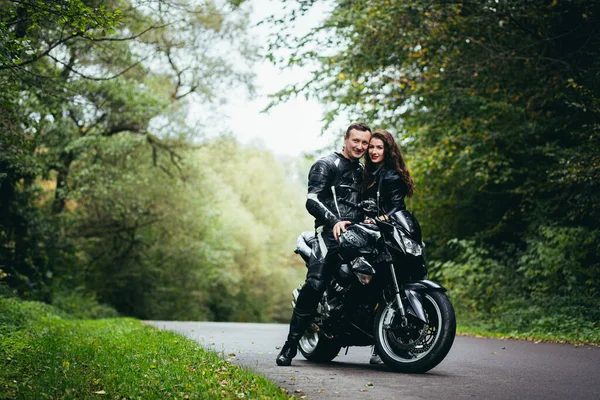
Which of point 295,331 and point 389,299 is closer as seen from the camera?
point 389,299

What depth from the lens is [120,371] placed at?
18.8ft

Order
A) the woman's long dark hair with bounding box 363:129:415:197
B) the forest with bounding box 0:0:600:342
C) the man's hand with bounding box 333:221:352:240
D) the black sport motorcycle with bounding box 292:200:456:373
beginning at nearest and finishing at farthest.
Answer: the black sport motorcycle with bounding box 292:200:456:373
the man's hand with bounding box 333:221:352:240
the woman's long dark hair with bounding box 363:129:415:197
the forest with bounding box 0:0:600:342

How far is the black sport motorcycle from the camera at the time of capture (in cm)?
610

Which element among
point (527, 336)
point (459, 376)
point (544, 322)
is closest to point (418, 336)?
point (459, 376)

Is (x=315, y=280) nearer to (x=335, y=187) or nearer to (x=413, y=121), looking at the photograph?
(x=335, y=187)

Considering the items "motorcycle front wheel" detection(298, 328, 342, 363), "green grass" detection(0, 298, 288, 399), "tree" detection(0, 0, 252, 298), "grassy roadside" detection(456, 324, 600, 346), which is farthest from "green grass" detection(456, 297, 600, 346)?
"tree" detection(0, 0, 252, 298)

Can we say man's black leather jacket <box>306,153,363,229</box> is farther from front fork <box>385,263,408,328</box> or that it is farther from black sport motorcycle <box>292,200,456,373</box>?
front fork <box>385,263,408,328</box>

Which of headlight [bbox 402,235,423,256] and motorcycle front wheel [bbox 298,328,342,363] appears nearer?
headlight [bbox 402,235,423,256]

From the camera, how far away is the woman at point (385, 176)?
6824mm

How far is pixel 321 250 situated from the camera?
687cm

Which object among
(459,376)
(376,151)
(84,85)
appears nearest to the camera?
(459,376)

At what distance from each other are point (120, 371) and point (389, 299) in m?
2.52

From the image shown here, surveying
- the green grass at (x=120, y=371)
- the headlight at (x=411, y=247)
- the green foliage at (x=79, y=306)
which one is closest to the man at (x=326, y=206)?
the headlight at (x=411, y=247)

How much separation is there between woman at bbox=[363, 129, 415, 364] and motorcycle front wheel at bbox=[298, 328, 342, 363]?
1.72 feet
